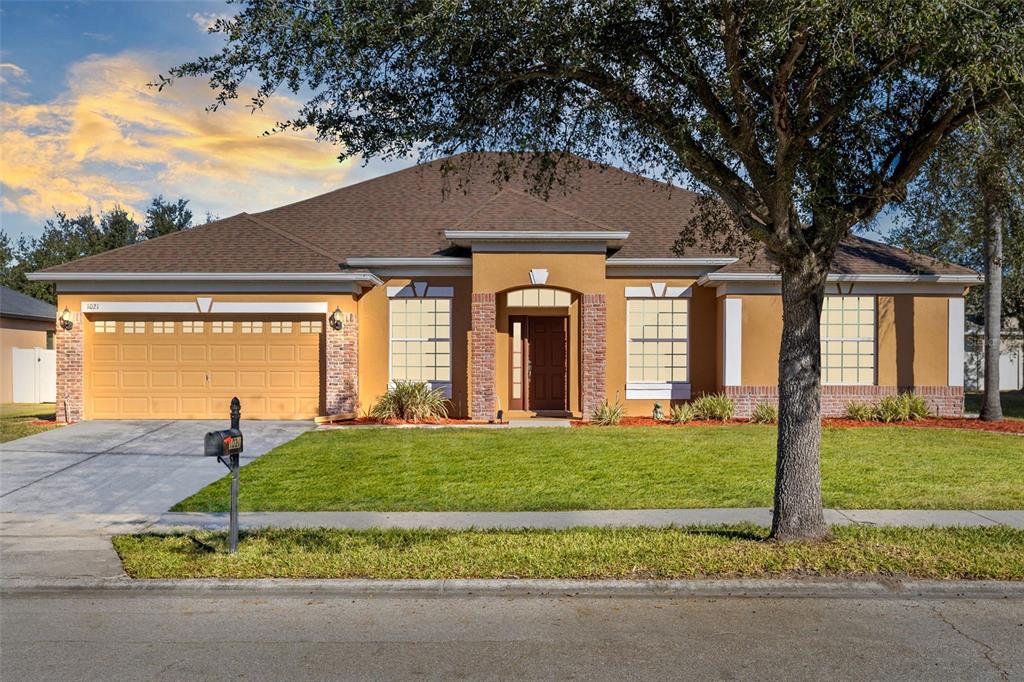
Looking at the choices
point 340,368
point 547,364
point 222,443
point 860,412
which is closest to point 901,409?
point 860,412

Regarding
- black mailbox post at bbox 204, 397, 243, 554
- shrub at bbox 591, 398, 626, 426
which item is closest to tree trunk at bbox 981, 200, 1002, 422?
shrub at bbox 591, 398, 626, 426

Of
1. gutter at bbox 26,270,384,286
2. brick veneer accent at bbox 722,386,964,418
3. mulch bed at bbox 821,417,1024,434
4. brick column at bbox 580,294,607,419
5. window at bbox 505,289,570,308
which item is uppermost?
gutter at bbox 26,270,384,286

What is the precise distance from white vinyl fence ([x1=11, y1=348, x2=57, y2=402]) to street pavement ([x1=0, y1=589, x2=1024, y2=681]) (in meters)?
25.0

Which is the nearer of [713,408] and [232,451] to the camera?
[232,451]

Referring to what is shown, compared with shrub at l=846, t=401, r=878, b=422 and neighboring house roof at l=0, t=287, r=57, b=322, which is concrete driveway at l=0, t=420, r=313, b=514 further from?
neighboring house roof at l=0, t=287, r=57, b=322

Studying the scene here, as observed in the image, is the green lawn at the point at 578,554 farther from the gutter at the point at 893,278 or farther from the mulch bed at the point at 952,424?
the gutter at the point at 893,278

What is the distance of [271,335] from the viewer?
18297mm

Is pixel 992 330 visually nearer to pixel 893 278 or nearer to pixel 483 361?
pixel 893 278

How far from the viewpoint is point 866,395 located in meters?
19.3

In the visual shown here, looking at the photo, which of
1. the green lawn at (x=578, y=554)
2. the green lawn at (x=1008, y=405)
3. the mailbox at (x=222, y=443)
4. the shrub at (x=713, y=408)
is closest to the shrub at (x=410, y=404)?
the shrub at (x=713, y=408)

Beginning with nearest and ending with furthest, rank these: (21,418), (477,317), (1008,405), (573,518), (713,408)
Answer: (573,518) → (477,317) → (713,408) → (21,418) → (1008,405)

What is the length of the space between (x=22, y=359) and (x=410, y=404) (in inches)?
722

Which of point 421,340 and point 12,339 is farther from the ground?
point 12,339

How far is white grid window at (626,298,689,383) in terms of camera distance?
19.6 meters
